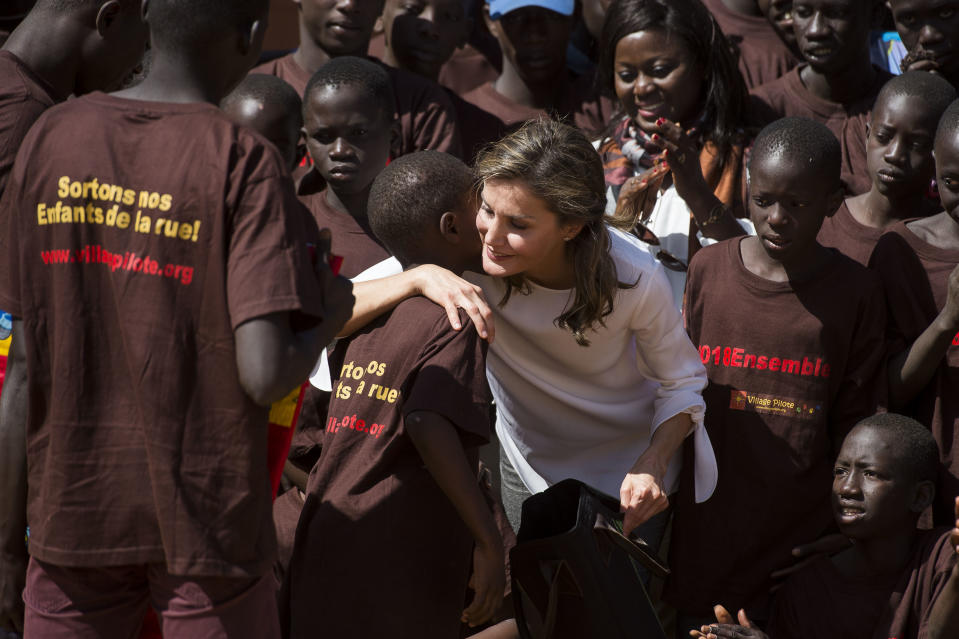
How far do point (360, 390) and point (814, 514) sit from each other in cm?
161

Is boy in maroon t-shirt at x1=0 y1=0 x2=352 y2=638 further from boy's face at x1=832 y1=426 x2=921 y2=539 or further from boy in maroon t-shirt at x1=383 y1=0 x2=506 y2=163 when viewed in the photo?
boy in maroon t-shirt at x1=383 y1=0 x2=506 y2=163

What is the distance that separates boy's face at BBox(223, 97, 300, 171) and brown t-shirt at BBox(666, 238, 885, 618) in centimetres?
165

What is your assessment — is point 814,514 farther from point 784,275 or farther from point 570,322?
point 570,322

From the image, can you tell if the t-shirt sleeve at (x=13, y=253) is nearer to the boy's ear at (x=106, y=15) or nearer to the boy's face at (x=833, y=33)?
the boy's ear at (x=106, y=15)

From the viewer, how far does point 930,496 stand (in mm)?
3562

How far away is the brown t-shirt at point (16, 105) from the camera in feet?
9.16

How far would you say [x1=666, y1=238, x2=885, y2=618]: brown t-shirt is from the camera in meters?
3.61

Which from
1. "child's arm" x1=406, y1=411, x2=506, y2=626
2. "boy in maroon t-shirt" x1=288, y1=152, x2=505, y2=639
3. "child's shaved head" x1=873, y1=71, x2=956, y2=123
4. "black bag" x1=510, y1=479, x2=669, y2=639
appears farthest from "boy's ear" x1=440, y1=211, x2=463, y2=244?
"child's shaved head" x1=873, y1=71, x2=956, y2=123

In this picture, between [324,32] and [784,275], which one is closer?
[784,275]

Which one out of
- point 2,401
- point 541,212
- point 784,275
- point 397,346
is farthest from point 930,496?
point 2,401

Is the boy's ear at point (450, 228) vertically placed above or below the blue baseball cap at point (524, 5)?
below

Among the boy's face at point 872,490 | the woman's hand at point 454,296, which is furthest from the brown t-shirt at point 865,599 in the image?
the woman's hand at point 454,296

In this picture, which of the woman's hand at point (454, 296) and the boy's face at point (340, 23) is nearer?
the woman's hand at point (454, 296)

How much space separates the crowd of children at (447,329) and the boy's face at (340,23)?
0.6 inches
